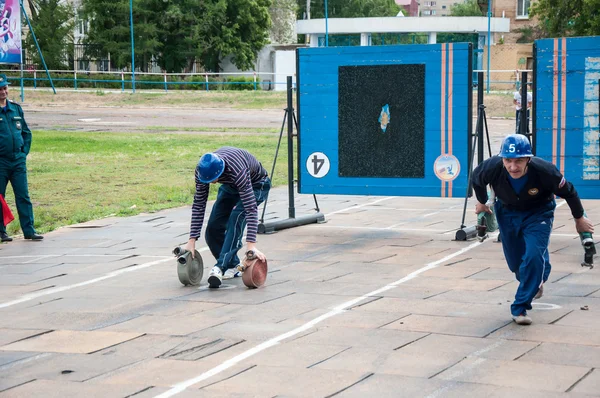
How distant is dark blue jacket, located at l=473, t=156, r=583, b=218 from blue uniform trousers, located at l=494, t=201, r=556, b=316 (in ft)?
0.24

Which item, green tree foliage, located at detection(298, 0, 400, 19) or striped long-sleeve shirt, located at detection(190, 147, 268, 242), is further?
green tree foliage, located at detection(298, 0, 400, 19)

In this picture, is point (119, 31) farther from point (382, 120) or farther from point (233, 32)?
point (382, 120)

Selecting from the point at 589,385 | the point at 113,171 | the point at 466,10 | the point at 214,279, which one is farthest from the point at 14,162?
the point at 466,10

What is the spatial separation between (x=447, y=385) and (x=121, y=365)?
2178 mm

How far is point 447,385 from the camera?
19.1ft

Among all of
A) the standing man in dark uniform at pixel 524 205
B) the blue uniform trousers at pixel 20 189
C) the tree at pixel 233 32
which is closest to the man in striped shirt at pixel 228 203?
→ the standing man in dark uniform at pixel 524 205

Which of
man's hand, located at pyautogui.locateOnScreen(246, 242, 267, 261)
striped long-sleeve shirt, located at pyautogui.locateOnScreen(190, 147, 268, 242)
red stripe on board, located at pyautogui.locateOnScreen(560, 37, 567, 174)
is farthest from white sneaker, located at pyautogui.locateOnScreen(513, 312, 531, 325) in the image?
red stripe on board, located at pyautogui.locateOnScreen(560, 37, 567, 174)

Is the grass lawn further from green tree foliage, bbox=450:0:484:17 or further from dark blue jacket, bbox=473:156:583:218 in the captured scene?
green tree foliage, bbox=450:0:484:17

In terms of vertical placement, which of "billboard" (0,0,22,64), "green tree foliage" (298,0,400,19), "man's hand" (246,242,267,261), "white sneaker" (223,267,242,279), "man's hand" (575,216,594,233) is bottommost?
"white sneaker" (223,267,242,279)

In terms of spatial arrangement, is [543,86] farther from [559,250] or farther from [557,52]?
[559,250]

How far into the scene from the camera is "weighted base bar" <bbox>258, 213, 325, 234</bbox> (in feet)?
41.8

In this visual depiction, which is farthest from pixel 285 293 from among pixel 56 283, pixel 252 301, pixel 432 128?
pixel 432 128

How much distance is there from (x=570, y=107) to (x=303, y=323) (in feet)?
18.6

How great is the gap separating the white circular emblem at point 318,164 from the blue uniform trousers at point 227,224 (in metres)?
3.44
